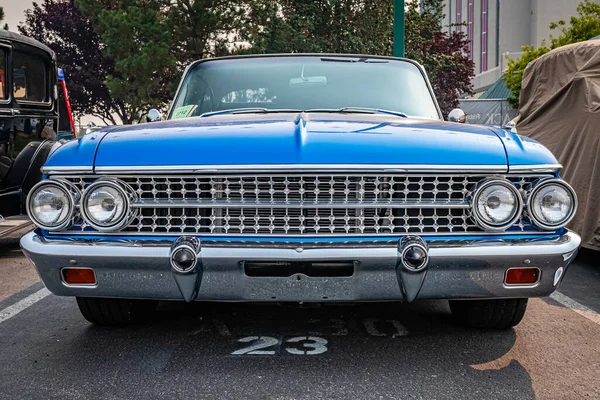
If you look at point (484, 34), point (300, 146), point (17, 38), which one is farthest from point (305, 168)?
point (484, 34)

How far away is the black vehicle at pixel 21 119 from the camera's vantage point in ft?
23.0

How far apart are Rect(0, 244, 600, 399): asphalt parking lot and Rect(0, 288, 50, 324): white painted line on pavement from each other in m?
0.03

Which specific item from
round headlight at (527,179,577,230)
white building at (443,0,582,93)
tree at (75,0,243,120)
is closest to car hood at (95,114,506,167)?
round headlight at (527,179,577,230)

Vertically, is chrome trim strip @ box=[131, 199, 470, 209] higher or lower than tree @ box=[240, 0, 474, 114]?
lower

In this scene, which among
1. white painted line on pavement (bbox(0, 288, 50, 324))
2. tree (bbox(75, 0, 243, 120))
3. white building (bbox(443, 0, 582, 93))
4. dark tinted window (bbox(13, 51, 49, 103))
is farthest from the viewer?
white building (bbox(443, 0, 582, 93))

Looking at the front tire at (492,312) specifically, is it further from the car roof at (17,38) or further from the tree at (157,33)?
the tree at (157,33)

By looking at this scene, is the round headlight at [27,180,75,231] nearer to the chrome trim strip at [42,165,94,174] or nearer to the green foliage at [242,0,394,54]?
the chrome trim strip at [42,165,94,174]

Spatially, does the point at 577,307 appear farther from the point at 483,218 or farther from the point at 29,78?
the point at 29,78

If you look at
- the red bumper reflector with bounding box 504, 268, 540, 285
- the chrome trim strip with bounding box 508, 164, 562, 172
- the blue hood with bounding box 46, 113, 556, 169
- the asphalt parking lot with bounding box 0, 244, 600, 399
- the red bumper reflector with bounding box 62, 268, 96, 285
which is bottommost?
the asphalt parking lot with bounding box 0, 244, 600, 399

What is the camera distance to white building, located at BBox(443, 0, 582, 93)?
181 ft

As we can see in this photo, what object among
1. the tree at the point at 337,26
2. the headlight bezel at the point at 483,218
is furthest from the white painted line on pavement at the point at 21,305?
A: the tree at the point at 337,26

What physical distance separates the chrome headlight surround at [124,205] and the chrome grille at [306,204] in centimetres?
3

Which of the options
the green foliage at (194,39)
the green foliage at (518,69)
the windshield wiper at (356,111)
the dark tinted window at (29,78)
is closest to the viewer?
the windshield wiper at (356,111)

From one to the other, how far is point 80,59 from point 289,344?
3490cm
